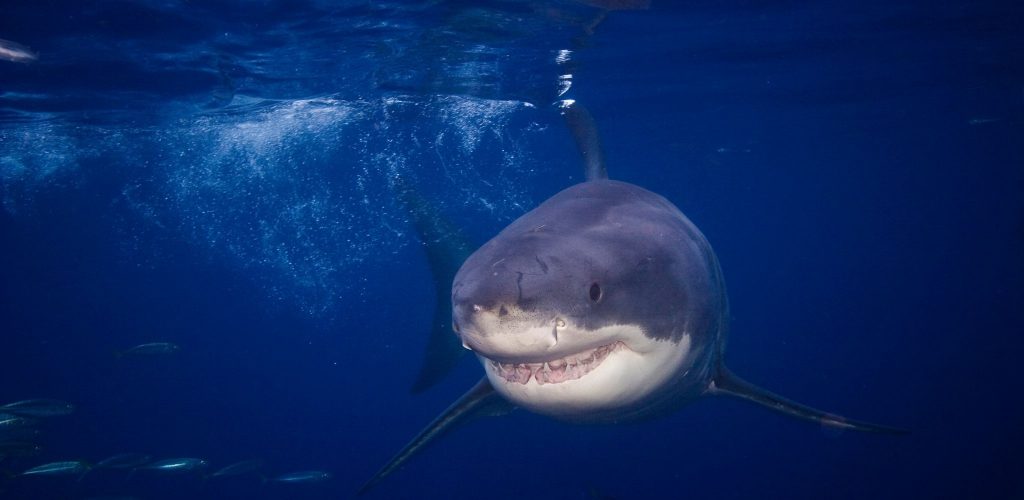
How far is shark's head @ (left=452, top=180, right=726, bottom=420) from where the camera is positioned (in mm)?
2287

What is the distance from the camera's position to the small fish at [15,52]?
1167 cm

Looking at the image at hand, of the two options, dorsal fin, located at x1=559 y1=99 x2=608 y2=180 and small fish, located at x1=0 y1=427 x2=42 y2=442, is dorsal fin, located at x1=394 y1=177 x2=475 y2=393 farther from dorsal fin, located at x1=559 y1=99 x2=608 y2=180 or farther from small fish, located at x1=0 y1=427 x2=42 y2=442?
small fish, located at x1=0 y1=427 x2=42 y2=442

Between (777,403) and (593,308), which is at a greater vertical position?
(593,308)

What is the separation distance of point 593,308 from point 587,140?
4.12 m

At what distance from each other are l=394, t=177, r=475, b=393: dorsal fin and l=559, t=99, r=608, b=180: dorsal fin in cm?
390

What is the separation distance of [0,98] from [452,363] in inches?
604

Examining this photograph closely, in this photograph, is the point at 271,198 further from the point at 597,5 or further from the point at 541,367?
the point at 541,367

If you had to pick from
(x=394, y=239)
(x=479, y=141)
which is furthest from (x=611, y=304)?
(x=394, y=239)

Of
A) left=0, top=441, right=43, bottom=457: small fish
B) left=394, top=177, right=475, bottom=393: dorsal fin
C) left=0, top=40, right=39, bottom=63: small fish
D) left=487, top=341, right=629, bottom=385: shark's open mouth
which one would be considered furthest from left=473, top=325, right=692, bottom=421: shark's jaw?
left=0, top=40, right=39, bottom=63: small fish

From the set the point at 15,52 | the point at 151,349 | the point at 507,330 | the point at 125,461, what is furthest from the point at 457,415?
the point at 15,52

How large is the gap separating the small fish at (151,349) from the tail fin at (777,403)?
12.1 metres

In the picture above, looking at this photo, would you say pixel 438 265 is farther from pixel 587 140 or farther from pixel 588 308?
pixel 588 308

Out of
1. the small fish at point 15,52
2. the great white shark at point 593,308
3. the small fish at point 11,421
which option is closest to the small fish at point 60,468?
the small fish at point 11,421

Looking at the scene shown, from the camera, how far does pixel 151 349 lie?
12.8 metres
